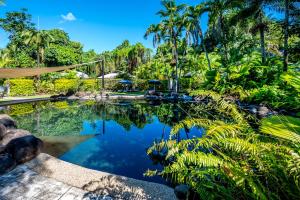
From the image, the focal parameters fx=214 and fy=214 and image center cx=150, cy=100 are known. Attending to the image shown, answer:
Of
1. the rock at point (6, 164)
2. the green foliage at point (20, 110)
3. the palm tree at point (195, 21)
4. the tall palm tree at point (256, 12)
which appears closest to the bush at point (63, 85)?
the green foliage at point (20, 110)

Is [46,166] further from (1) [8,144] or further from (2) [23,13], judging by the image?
(2) [23,13]

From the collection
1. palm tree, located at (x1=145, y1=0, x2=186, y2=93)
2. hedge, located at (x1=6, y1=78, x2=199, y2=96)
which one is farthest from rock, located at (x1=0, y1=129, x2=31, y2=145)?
hedge, located at (x1=6, y1=78, x2=199, y2=96)

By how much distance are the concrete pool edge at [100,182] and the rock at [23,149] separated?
19 centimetres

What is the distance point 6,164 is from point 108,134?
444 cm

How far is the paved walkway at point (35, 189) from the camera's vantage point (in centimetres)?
320

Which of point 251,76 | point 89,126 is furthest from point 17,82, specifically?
point 251,76

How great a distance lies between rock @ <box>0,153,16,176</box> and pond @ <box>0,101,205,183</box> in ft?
4.88

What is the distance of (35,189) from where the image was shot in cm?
342

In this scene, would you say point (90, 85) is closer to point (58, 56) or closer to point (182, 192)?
point (58, 56)

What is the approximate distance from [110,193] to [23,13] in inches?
1432

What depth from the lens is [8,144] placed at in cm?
475

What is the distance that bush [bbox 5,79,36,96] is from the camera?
20031 mm

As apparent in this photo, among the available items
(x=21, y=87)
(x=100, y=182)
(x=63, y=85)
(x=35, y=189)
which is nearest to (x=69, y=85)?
(x=63, y=85)

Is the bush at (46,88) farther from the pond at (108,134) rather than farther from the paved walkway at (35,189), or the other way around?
the paved walkway at (35,189)
